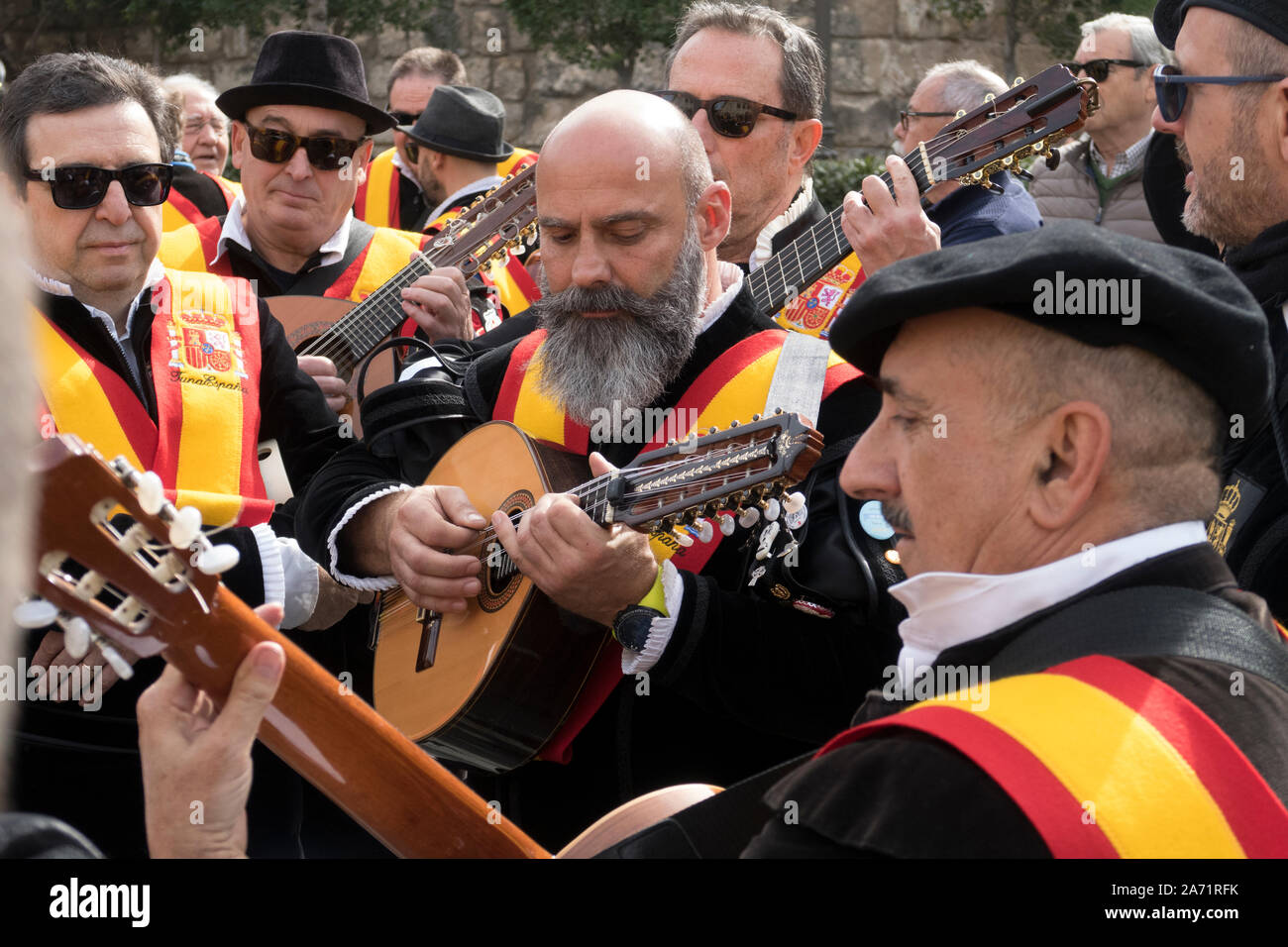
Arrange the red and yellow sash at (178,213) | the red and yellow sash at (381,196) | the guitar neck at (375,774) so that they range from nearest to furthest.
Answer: the guitar neck at (375,774) < the red and yellow sash at (178,213) < the red and yellow sash at (381,196)

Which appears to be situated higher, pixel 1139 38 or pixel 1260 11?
pixel 1139 38

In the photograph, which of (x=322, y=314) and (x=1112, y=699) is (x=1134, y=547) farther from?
(x=322, y=314)

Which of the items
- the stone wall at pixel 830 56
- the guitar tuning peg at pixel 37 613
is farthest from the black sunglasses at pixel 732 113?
the stone wall at pixel 830 56

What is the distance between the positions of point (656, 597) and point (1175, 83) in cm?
157

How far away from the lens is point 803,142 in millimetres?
4535

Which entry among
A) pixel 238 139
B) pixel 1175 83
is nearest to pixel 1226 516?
pixel 1175 83

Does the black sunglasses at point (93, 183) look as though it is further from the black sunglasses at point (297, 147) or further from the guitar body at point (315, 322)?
→ the black sunglasses at point (297, 147)

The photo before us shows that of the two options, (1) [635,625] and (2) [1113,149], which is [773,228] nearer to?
(1) [635,625]

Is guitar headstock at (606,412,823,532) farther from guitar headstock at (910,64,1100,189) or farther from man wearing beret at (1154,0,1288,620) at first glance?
guitar headstock at (910,64,1100,189)

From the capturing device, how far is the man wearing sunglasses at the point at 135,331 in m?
3.19

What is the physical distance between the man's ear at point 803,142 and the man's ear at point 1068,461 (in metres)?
2.79
